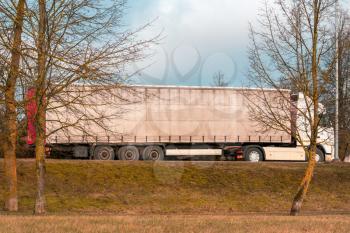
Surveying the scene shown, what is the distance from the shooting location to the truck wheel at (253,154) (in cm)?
3397

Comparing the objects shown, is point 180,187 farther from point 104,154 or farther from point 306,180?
point 306,180

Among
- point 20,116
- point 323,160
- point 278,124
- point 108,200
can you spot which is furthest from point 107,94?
point 323,160

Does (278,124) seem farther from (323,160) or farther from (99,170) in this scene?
(323,160)

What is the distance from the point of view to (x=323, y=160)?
34844 mm

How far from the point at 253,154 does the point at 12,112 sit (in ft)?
63.3

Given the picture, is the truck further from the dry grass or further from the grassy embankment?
the dry grass

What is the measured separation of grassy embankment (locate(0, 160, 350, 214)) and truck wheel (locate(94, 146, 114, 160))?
306 centimetres

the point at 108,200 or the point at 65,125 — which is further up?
the point at 65,125

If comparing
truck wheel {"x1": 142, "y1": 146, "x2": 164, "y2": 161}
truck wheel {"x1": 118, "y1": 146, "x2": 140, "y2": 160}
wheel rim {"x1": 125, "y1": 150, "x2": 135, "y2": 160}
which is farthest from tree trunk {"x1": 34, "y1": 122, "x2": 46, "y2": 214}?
truck wheel {"x1": 142, "y1": 146, "x2": 164, "y2": 161}

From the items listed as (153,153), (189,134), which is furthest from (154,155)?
(189,134)

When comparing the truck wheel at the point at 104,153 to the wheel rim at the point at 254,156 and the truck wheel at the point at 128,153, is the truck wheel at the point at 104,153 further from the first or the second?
the wheel rim at the point at 254,156

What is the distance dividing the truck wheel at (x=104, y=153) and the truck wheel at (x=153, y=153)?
6.09ft

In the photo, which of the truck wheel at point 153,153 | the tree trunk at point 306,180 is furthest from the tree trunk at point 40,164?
the truck wheel at point 153,153

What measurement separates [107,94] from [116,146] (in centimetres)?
1487
